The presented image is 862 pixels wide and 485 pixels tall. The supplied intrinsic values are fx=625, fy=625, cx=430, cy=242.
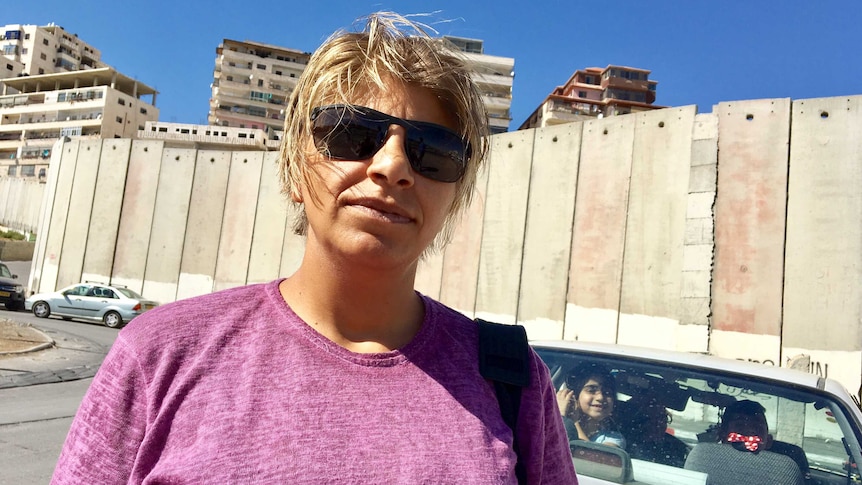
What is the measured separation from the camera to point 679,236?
1378cm

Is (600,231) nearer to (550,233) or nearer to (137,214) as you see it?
(550,233)

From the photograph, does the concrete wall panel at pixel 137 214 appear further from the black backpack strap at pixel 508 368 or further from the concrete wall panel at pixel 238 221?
the black backpack strap at pixel 508 368

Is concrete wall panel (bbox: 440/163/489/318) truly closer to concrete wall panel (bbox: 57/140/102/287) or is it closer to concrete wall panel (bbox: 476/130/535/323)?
concrete wall panel (bbox: 476/130/535/323)

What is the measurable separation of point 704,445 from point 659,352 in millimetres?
573

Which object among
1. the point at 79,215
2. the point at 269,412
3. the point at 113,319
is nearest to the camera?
the point at 269,412

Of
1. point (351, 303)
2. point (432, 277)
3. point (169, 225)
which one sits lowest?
point (351, 303)

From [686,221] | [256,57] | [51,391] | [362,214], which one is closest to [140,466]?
[362,214]

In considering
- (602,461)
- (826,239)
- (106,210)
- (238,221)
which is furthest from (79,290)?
(602,461)

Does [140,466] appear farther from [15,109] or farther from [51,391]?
[15,109]

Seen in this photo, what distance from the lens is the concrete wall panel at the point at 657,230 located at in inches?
540

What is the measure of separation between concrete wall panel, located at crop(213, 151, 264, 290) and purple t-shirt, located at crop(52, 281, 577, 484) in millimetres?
22059

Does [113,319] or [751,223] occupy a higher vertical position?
[751,223]

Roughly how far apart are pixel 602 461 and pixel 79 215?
1077 inches

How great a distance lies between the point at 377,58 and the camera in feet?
4.54
